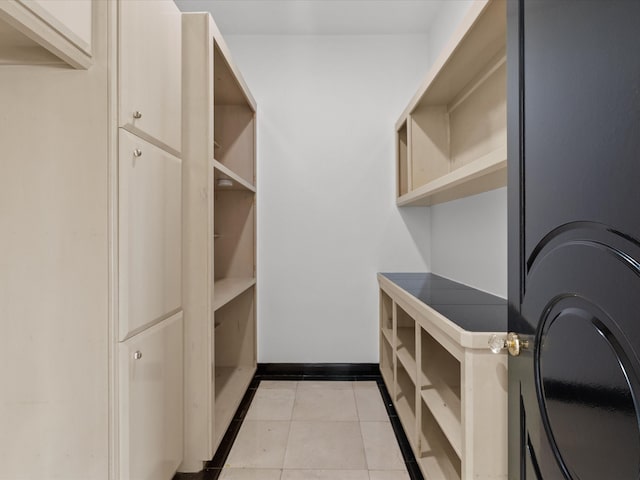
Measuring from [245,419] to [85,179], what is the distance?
5.47ft

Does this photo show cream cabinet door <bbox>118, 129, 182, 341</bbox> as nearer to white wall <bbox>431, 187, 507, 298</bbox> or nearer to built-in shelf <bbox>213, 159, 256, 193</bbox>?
built-in shelf <bbox>213, 159, 256, 193</bbox>

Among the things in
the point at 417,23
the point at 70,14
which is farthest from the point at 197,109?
the point at 417,23

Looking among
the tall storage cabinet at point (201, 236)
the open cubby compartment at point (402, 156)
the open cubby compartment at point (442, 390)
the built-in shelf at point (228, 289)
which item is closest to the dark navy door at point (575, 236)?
the open cubby compartment at point (442, 390)

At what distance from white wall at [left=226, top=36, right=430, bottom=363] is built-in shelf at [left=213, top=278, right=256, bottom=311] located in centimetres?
28

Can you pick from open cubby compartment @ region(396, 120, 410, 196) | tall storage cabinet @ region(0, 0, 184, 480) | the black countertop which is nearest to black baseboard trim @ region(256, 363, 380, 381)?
the black countertop

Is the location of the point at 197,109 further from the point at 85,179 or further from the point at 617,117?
the point at 617,117

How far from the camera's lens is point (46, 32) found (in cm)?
97

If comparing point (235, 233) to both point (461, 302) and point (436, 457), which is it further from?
point (436, 457)

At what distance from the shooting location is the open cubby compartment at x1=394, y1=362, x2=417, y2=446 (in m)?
1.88

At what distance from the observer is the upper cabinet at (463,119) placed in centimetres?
139

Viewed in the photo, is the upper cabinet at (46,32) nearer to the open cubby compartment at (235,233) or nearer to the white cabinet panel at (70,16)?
the white cabinet panel at (70,16)

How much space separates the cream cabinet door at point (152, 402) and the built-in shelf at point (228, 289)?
1.00ft

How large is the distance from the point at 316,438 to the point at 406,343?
789 mm

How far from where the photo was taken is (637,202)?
544 millimetres
